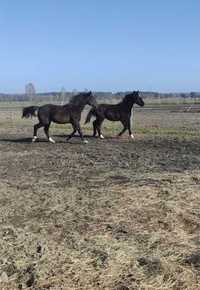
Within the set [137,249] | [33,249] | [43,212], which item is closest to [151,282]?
[137,249]

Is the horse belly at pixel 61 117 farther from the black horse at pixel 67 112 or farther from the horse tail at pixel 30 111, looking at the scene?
the horse tail at pixel 30 111

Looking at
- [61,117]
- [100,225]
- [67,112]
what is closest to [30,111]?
[61,117]

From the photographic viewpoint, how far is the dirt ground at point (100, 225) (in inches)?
268

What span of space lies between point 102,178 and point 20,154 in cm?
595

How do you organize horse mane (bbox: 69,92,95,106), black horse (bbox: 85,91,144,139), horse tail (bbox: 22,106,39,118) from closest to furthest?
horse mane (bbox: 69,92,95,106)
black horse (bbox: 85,91,144,139)
horse tail (bbox: 22,106,39,118)

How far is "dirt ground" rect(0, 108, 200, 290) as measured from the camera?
680 cm

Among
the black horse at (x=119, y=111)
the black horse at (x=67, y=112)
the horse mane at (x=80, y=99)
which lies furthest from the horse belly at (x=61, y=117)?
the black horse at (x=119, y=111)

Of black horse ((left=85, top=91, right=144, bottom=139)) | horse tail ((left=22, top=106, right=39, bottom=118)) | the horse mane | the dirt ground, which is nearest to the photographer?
the dirt ground

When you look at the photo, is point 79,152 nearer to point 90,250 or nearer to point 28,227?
point 28,227

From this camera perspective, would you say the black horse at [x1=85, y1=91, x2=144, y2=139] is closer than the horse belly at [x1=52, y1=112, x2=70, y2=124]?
Answer: No

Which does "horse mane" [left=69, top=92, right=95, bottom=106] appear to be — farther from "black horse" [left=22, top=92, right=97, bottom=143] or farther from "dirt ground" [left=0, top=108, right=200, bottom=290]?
"dirt ground" [left=0, top=108, right=200, bottom=290]

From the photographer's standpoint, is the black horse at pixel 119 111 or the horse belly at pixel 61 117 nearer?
the horse belly at pixel 61 117

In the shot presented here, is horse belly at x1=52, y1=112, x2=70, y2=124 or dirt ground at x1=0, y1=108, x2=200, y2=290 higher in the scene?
horse belly at x1=52, y1=112, x2=70, y2=124

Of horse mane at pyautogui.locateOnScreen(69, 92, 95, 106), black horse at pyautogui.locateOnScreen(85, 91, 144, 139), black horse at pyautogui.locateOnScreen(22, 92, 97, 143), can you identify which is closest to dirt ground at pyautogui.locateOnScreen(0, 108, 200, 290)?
black horse at pyautogui.locateOnScreen(22, 92, 97, 143)
